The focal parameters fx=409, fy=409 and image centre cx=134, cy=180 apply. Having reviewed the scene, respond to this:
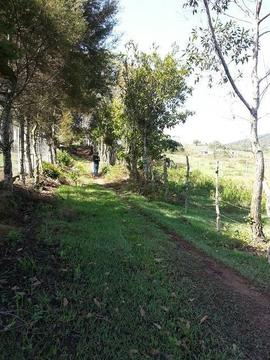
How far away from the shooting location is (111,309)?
227 inches

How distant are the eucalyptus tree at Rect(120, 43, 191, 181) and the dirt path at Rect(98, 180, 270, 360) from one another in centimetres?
1505

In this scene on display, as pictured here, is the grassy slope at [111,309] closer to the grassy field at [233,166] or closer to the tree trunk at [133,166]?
the grassy field at [233,166]

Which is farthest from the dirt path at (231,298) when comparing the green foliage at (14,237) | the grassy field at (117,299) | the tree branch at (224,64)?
the tree branch at (224,64)

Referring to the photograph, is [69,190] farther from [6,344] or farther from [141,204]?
[6,344]

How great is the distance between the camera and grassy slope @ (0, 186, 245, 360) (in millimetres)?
4809

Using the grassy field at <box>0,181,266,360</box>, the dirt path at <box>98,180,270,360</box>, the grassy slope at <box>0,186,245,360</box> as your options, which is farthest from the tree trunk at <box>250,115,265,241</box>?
the grassy slope at <box>0,186,245,360</box>

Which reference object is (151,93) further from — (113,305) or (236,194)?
(113,305)

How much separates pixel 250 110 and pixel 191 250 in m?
5.08

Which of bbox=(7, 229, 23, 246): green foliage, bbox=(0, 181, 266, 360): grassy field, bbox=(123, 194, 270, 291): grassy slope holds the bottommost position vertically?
bbox=(123, 194, 270, 291): grassy slope

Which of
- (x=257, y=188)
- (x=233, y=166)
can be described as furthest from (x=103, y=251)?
(x=233, y=166)

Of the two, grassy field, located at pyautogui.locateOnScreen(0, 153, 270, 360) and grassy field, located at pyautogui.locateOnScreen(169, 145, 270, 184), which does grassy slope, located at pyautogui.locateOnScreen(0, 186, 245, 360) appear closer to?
grassy field, located at pyautogui.locateOnScreen(0, 153, 270, 360)

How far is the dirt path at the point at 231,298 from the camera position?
5734 mm

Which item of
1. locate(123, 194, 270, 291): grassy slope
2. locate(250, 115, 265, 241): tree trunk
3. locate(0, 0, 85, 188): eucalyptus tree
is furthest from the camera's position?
locate(250, 115, 265, 241): tree trunk

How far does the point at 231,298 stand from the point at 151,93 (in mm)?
18246
